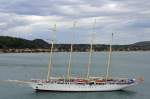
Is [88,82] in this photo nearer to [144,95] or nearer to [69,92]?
[69,92]

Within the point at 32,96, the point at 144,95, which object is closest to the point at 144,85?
the point at 144,95

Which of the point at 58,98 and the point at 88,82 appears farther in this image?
the point at 88,82

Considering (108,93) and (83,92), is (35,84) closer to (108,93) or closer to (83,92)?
(83,92)

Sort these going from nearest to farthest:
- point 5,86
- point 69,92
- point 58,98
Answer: point 58,98, point 69,92, point 5,86

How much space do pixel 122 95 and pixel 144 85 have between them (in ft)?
52.3

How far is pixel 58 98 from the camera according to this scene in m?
70.6

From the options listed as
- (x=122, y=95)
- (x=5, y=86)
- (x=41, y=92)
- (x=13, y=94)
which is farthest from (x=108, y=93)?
(x=5, y=86)

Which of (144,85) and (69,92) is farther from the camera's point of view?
(144,85)

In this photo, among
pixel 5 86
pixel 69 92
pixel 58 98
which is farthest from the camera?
pixel 5 86

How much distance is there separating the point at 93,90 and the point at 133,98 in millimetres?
7690

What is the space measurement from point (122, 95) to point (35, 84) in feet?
52.9

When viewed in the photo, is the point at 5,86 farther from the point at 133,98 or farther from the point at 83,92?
the point at 133,98

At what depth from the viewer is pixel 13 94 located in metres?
74.8

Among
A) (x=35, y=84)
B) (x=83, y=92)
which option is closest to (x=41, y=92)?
(x=35, y=84)
